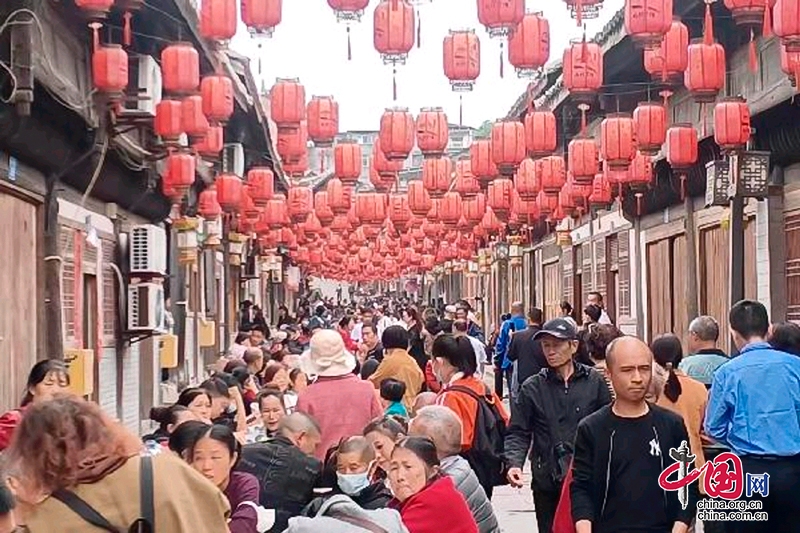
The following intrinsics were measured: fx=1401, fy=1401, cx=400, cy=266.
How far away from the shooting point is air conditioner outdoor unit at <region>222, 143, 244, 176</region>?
29.5 metres

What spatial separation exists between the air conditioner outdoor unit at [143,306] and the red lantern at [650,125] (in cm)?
749

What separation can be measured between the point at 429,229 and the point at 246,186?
1096 cm

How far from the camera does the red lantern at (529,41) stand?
625 inches

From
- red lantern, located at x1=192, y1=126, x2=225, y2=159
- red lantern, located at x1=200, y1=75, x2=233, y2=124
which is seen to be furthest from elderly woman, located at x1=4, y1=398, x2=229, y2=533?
red lantern, located at x1=192, y1=126, x2=225, y2=159

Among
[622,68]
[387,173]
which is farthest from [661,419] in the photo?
[387,173]

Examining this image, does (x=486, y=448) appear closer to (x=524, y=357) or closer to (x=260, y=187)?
(x=524, y=357)

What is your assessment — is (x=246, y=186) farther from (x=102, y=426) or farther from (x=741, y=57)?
(x=102, y=426)

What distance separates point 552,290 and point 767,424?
32.4 metres

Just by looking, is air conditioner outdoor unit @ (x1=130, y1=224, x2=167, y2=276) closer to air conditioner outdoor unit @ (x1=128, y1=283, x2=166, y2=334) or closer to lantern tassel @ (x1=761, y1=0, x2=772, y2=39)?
air conditioner outdoor unit @ (x1=128, y1=283, x2=166, y2=334)

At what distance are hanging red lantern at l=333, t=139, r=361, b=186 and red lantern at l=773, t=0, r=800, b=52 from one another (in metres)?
12.7

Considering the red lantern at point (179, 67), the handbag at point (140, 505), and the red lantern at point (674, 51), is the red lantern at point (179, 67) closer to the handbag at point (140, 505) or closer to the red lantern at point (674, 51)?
the red lantern at point (674, 51)

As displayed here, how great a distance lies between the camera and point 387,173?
83.9 feet

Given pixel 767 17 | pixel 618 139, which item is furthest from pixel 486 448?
pixel 618 139

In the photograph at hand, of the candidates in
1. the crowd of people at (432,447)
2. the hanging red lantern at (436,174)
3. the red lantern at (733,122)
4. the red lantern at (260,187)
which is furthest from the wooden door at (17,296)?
the red lantern at (260,187)
